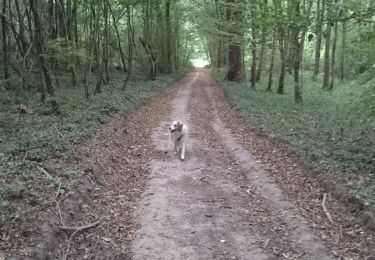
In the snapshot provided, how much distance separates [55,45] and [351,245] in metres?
11.9

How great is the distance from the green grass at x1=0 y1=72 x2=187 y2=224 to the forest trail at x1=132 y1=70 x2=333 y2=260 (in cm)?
191

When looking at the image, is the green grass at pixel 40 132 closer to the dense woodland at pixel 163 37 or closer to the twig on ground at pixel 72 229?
the twig on ground at pixel 72 229

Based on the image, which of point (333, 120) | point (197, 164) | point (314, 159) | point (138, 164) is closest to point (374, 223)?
point (314, 159)

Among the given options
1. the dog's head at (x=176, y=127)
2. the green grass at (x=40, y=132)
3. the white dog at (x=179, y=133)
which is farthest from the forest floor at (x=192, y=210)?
the dog's head at (x=176, y=127)

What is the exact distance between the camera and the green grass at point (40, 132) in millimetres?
6863

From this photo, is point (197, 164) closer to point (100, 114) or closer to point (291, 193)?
point (291, 193)

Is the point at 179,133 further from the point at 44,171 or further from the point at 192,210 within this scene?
the point at 44,171

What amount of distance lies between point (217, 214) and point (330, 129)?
298 inches

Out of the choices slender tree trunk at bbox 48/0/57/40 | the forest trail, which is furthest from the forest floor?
slender tree trunk at bbox 48/0/57/40

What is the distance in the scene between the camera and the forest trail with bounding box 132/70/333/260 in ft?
19.5

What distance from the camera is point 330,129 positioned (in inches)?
519

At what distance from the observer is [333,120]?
15539mm

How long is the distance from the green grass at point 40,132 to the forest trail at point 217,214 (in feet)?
6.26

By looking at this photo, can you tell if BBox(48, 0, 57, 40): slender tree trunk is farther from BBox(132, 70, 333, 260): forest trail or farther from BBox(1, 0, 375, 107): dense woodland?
BBox(132, 70, 333, 260): forest trail
